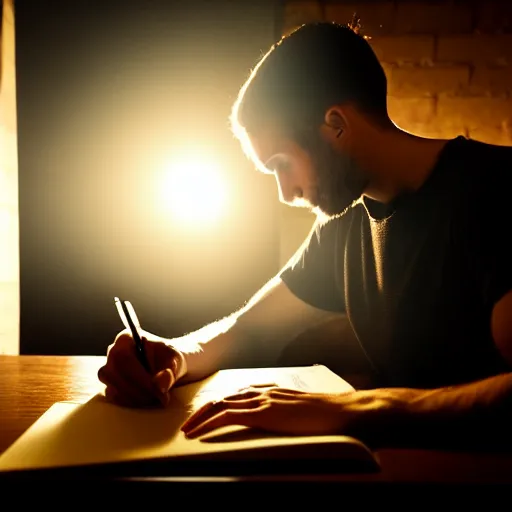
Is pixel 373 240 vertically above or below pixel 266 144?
below

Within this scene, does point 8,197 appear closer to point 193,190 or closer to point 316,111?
point 193,190

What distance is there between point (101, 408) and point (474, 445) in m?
0.45

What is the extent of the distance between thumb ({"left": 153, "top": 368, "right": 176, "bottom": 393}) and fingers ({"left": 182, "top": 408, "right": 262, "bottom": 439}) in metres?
0.17

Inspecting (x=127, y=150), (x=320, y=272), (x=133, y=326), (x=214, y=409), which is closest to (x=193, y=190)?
(x=127, y=150)

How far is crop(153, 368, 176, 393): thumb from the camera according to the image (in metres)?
0.72

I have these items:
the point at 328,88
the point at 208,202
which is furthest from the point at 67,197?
the point at 328,88

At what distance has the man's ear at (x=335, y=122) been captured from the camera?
3.04 feet

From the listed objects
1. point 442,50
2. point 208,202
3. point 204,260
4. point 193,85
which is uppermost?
point 442,50

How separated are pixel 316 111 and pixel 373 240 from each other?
0.27 m

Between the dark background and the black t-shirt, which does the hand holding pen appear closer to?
the black t-shirt

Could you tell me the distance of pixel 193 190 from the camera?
142 cm

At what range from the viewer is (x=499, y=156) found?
812 mm

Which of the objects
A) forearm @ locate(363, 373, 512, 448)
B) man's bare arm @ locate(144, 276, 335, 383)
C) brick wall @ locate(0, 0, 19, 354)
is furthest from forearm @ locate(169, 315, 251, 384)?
brick wall @ locate(0, 0, 19, 354)

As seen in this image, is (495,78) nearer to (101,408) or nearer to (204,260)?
(204,260)
